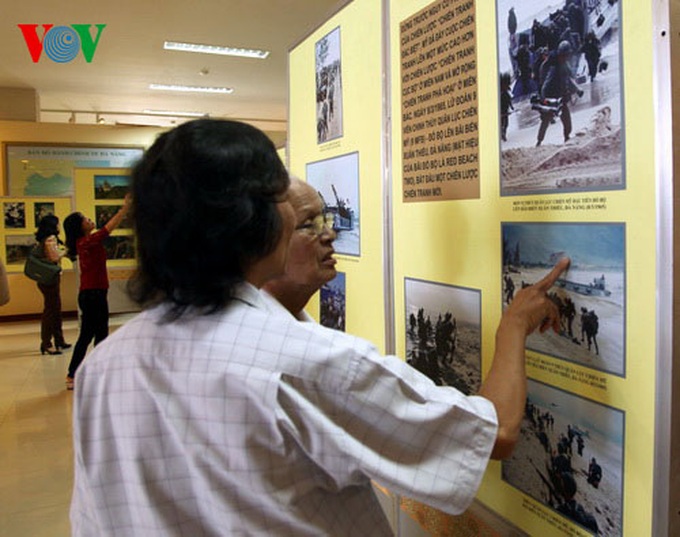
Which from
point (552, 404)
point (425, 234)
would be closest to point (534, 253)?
point (552, 404)

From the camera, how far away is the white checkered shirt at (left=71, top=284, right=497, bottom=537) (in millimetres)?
887

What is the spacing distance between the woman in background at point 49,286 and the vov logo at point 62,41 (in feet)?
6.01

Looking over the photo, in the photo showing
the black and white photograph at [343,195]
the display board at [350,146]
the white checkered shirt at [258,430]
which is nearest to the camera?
the white checkered shirt at [258,430]

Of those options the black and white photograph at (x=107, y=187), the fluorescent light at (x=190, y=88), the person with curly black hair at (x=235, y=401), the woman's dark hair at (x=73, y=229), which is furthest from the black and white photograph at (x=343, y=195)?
the fluorescent light at (x=190, y=88)

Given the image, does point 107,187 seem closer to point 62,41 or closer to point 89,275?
point 62,41

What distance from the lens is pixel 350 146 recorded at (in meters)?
2.02

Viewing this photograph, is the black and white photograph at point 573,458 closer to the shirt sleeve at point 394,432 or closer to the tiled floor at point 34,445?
the shirt sleeve at point 394,432

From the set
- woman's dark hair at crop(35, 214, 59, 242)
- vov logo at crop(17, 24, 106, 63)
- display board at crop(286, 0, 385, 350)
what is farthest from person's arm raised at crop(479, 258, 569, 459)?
woman's dark hair at crop(35, 214, 59, 242)

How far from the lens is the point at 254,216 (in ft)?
3.04

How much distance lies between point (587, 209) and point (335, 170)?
45.9 inches

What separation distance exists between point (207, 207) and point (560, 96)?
71cm

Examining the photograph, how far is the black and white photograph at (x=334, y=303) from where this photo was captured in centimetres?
218

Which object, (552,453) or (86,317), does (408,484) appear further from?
(86,317)

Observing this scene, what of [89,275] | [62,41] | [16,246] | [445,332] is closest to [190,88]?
[16,246]
